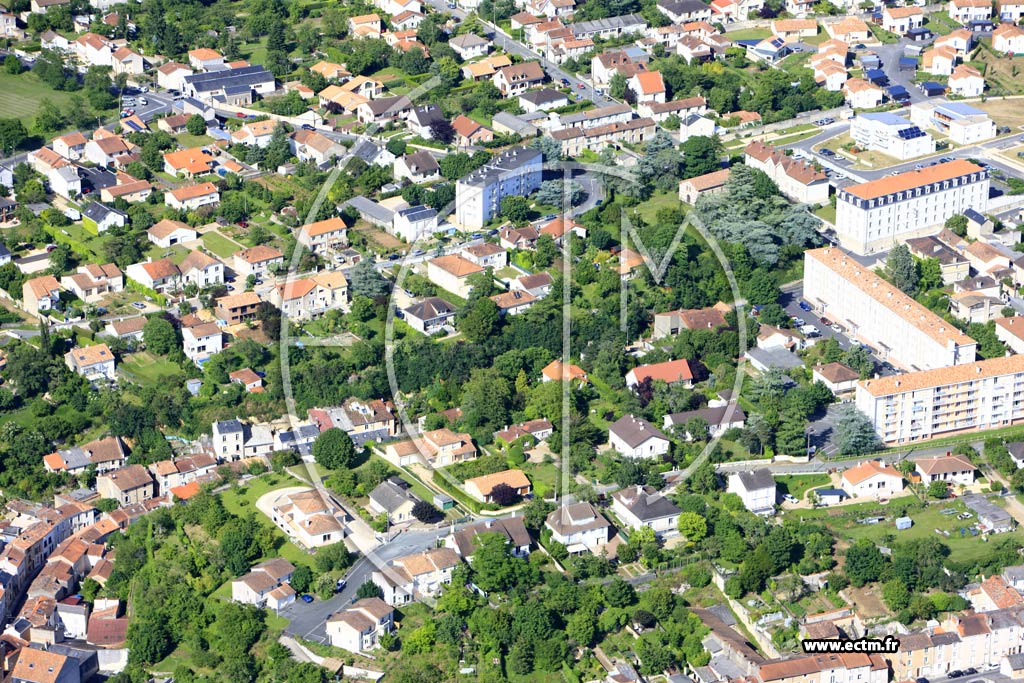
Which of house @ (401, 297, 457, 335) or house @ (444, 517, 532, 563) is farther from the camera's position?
house @ (401, 297, 457, 335)

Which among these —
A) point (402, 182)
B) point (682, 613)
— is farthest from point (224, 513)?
point (402, 182)

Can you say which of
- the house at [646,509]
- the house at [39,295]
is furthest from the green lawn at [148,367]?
the house at [646,509]

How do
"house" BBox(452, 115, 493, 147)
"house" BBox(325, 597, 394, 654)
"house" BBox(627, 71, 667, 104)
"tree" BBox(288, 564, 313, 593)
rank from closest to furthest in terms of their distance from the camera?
"house" BBox(325, 597, 394, 654) < "tree" BBox(288, 564, 313, 593) < "house" BBox(452, 115, 493, 147) < "house" BBox(627, 71, 667, 104)

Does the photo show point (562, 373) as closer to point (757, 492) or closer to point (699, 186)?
point (757, 492)

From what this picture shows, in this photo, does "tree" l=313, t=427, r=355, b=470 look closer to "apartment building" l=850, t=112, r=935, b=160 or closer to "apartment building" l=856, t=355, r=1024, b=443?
"apartment building" l=856, t=355, r=1024, b=443

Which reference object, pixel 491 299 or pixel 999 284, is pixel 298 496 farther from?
pixel 999 284

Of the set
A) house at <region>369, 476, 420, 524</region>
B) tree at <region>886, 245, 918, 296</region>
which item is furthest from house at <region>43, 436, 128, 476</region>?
tree at <region>886, 245, 918, 296</region>
